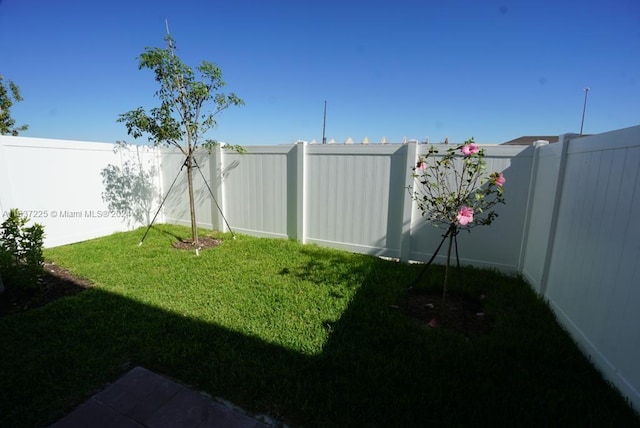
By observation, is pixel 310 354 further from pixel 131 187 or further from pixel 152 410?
pixel 131 187

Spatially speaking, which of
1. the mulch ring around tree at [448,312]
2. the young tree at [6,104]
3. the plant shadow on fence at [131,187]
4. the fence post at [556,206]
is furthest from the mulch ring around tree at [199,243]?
the young tree at [6,104]

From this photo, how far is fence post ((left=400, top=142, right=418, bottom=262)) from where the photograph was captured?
4355 millimetres

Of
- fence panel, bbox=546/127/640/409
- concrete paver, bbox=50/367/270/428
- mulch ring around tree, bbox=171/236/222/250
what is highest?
fence panel, bbox=546/127/640/409

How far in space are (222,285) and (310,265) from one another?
138 centimetres

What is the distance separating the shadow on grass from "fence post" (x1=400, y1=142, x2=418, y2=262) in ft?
6.03

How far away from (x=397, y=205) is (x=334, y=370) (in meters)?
3.10

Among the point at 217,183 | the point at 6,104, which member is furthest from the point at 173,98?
the point at 6,104

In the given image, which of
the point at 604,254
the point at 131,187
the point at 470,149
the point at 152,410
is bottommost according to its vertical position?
the point at 152,410

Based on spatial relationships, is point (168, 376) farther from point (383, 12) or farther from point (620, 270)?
point (383, 12)

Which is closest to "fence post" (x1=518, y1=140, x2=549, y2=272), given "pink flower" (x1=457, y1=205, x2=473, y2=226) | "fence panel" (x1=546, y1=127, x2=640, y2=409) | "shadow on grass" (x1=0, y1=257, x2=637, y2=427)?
"fence panel" (x1=546, y1=127, x2=640, y2=409)

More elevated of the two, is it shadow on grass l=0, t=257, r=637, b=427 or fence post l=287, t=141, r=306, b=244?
fence post l=287, t=141, r=306, b=244

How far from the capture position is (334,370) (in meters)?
2.14

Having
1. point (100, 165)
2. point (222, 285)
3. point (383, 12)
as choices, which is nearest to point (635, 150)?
point (222, 285)

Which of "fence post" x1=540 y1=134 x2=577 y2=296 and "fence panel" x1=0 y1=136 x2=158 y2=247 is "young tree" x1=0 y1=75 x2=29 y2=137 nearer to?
"fence panel" x1=0 y1=136 x2=158 y2=247
